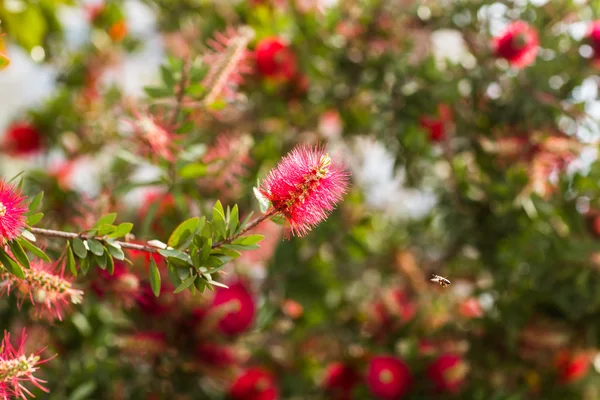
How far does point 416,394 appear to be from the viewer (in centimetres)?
90

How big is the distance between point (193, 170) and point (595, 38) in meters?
0.58

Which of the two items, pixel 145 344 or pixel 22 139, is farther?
pixel 22 139

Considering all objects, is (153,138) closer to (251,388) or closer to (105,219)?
(105,219)

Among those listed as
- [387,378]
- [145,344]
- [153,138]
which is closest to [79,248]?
[153,138]

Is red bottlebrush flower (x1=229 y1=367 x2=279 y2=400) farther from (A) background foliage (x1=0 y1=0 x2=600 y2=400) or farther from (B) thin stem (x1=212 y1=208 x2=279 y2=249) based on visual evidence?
(B) thin stem (x1=212 y1=208 x2=279 y2=249)

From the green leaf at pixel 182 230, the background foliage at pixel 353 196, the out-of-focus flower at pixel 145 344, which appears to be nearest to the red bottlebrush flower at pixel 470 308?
the background foliage at pixel 353 196

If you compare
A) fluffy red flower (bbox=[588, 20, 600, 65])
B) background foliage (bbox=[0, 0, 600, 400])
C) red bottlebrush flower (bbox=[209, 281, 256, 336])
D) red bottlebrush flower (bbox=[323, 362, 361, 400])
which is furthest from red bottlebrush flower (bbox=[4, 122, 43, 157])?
fluffy red flower (bbox=[588, 20, 600, 65])

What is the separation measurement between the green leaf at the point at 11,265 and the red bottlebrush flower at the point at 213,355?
1.36ft

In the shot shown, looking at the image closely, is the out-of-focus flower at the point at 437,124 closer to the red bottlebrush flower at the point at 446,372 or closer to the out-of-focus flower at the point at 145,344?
the red bottlebrush flower at the point at 446,372

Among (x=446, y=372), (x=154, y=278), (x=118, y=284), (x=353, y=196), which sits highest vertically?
(x=154, y=278)

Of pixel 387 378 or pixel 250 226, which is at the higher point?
pixel 250 226

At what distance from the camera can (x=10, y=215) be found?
0.41 metres

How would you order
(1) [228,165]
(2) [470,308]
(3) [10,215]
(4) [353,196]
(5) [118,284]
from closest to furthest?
(3) [10,215], (5) [118,284], (1) [228,165], (4) [353,196], (2) [470,308]

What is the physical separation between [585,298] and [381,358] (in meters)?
0.28
